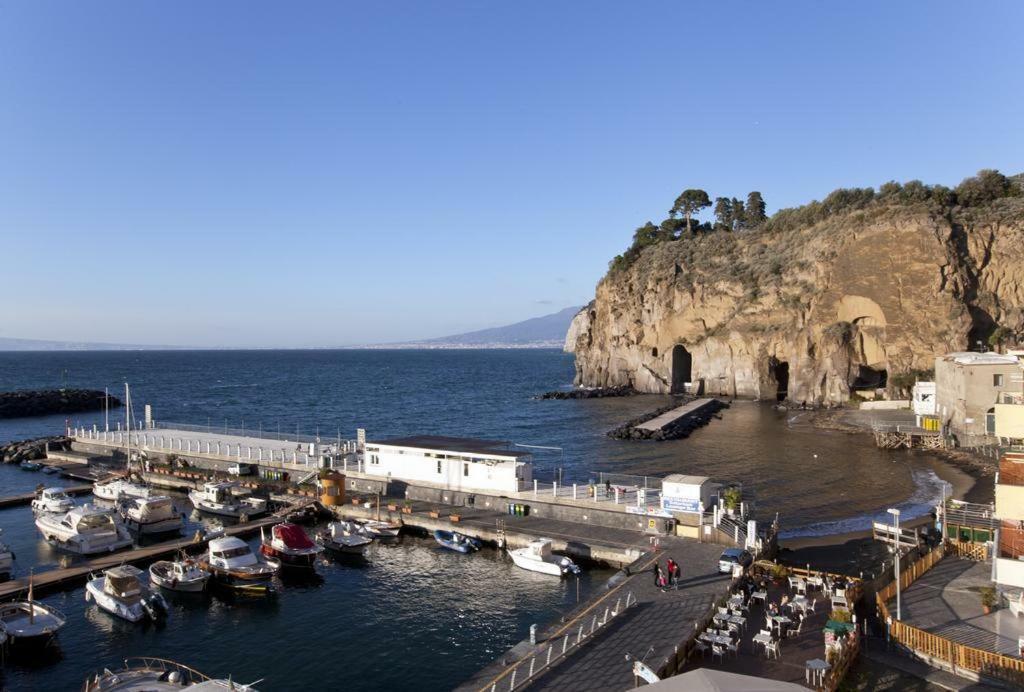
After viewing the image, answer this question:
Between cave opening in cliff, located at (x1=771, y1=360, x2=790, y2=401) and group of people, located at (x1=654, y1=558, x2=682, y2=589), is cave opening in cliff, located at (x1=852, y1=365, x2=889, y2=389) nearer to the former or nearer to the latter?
cave opening in cliff, located at (x1=771, y1=360, x2=790, y2=401)

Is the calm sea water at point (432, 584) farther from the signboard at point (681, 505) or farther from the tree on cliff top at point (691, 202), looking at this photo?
the tree on cliff top at point (691, 202)

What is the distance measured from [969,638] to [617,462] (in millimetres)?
35201

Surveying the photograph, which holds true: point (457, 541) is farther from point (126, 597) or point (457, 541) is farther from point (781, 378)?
point (781, 378)

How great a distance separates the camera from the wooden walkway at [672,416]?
223ft

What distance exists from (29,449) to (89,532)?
105 ft

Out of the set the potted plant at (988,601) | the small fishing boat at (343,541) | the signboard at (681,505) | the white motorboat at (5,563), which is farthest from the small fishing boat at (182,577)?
the potted plant at (988,601)

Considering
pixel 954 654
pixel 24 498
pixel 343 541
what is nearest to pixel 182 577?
pixel 343 541

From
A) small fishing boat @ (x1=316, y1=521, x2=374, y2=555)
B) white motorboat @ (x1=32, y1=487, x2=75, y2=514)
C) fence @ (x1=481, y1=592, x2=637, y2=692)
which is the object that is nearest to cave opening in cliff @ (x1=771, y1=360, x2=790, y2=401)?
small fishing boat @ (x1=316, y1=521, x2=374, y2=555)

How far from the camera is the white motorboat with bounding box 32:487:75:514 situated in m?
35.1

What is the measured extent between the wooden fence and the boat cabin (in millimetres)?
24685

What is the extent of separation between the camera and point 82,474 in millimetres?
47969

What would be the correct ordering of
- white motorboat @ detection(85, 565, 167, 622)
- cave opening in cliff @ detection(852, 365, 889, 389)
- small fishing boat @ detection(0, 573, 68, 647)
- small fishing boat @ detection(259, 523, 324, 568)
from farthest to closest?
cave opening in cliff @ detection(852, 365, 889, 389) → small fishing boat @ detection(259, 523, 324, 568) → white motorboat @ detection(85, 565, 167, 622) → small fishing boat @ detection(0, 573, 68, 647)

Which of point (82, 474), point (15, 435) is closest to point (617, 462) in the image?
point (82, 474)

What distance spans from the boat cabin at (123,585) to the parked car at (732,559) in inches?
825
